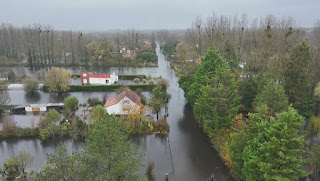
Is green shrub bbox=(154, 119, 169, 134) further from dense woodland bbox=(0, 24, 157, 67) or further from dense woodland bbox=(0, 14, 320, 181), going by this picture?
dense woodland bbox=(0, 24, 157, 67)

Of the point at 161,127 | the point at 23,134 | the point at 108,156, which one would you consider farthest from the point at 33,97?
the point at 108,156

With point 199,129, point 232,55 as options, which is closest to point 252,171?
point 199,129

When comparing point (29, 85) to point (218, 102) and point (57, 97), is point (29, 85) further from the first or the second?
point (218, 102)

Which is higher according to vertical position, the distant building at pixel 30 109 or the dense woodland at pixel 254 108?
the dense woodland at pixel 254 108

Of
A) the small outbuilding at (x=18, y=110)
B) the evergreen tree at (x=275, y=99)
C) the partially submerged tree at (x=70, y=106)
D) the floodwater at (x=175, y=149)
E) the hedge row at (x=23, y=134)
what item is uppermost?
the evergreen tree at (x=275, y=99)

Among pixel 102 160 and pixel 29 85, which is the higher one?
pixel 102 160

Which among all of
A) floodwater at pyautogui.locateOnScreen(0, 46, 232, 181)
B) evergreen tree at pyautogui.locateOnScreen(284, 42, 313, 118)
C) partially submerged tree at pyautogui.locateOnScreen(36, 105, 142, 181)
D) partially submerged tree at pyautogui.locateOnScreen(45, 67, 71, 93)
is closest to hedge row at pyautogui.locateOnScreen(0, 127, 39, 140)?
floodwater at pyautogui.locateOnScreen(0, 46, 232, 181)

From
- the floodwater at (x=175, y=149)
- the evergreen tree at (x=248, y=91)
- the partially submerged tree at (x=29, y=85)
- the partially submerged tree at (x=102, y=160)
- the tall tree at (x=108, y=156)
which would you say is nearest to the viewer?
the partially submerged tree at (x=102, y=160)

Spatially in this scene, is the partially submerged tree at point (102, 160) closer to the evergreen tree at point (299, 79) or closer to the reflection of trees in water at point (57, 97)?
the evergreen tree at point (299, 79)

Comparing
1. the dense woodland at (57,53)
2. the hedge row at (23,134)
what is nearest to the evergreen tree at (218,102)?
the hedge row at (23,134)
